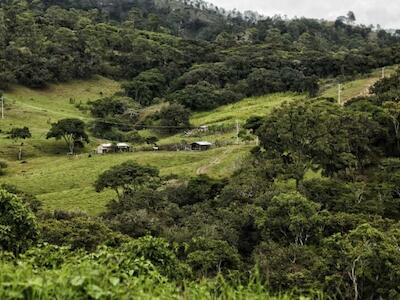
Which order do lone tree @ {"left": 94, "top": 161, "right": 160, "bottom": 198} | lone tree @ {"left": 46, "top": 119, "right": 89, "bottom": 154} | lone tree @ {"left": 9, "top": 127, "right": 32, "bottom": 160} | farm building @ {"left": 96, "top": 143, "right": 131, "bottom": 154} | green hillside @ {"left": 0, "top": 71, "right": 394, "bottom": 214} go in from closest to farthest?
lone tree @ {"left": 94, "top": 161, "right": 160, "bottom": 198}
green hillside @ {"left": 0, "top": 71, "right": 394, "bottom": 214}
lone tree @ {"left": 46, "top": 119, "right": 89, "bottom": 154}
farm building @ {"left": 96, "top": 143, "right": 131, "bottom": 154}
lone tree @ {"left": 9, "top": 127, "right": 32, "bottom": 160}

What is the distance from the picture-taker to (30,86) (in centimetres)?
10725

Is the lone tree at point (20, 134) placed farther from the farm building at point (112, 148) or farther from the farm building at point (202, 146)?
the farm building at point (202, 146)

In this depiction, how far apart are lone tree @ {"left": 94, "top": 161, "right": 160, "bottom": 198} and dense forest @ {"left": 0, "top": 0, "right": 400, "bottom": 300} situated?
0.48ft

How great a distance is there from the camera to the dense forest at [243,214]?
717 cm

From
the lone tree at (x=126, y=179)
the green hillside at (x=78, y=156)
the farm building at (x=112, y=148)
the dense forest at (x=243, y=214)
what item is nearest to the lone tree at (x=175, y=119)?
the dense forest at (x=243, y=214)

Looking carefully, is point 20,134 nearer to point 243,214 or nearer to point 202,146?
point 202,146

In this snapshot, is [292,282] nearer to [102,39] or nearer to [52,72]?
[52,72]

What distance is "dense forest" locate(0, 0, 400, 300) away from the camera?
282 inches

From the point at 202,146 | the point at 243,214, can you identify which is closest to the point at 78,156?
the point at 202,146

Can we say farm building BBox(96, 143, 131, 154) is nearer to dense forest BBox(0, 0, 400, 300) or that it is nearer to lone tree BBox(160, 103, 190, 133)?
dense forest BBox(0, 0, 400, 300)

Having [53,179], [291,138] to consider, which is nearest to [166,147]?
[53,179]

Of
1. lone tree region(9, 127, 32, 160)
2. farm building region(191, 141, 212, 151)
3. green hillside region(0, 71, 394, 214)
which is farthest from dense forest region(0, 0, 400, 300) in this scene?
farm building region(191, 141, 212, 151)

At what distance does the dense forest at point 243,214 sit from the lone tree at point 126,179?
145 mm

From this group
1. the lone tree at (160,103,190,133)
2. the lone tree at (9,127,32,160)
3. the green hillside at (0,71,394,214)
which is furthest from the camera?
the lone tree at (160,103,190,133)
